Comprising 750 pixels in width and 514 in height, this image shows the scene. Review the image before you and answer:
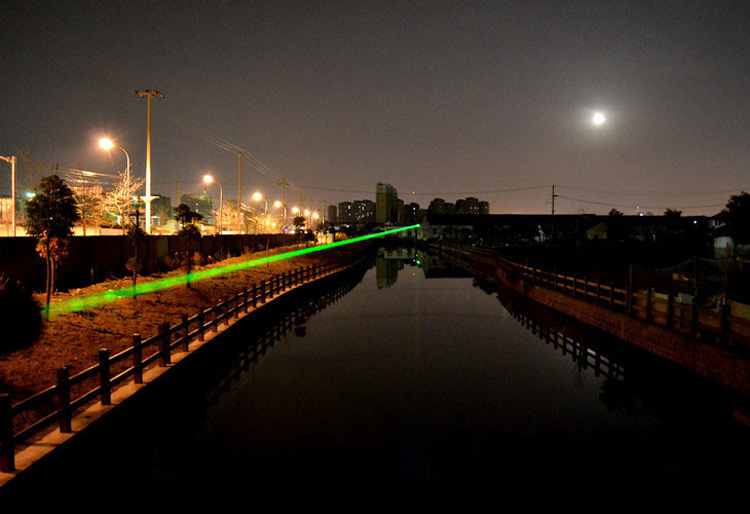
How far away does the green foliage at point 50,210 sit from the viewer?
1328 centimetres

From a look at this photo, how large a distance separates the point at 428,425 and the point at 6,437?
21.6ft

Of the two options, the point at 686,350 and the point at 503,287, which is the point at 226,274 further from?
A: the point at 686,350

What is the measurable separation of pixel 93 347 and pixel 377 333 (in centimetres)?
980

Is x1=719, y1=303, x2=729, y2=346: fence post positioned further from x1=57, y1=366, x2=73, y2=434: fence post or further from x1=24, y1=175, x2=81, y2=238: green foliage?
x1=24, y1=175, x2=81, y2=238: green foliage

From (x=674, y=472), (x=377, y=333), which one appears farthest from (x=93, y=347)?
(x=674, y=472)

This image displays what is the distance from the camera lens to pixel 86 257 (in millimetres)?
20875

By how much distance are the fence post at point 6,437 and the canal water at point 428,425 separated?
19.1 inches

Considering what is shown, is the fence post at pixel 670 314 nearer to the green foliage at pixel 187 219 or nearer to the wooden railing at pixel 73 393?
the wooden railing at pixel 73 393

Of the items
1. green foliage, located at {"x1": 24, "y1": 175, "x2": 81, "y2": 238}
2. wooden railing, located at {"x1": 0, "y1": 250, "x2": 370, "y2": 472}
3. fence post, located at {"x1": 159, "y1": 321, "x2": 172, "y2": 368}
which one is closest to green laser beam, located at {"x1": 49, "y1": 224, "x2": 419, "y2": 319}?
green foliage, located at {"x1": 24, "y1": 175, "x2": 81, "y2": 238}

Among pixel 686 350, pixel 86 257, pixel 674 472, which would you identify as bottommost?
pixel 674 472

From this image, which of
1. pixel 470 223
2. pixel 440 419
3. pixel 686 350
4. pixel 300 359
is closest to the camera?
pixel 440 419

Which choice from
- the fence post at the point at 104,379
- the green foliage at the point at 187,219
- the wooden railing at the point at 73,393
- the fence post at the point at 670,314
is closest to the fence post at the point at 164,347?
the wooden railing at the point at 73,393

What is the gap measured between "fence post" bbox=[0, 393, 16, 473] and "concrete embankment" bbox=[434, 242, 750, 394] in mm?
12889

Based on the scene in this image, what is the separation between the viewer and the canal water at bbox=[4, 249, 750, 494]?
729 cm
